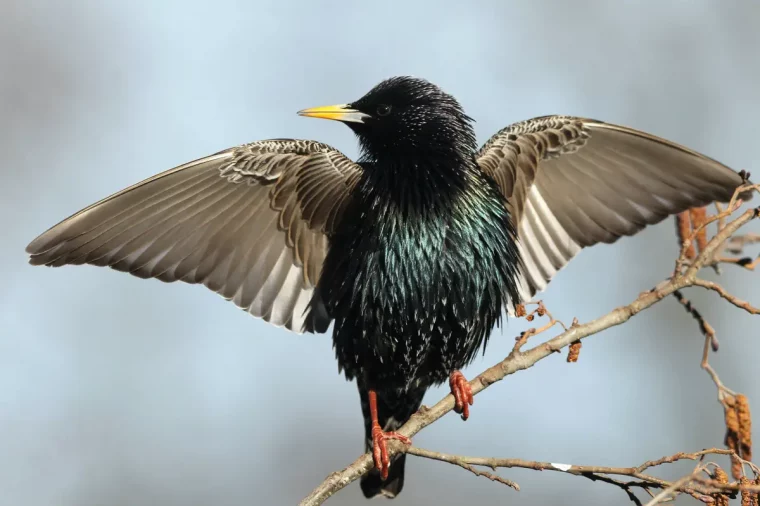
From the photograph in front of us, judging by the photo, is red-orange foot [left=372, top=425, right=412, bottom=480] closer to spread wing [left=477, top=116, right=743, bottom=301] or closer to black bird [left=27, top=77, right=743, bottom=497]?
black bird [left=27, top=77, right=743, bottom=497]

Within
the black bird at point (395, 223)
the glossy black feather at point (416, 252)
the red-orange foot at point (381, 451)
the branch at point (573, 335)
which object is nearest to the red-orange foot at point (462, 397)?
the black bird at point (395, 223)

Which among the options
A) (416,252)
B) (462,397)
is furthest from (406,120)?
(462,397)

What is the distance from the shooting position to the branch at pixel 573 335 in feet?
11.4

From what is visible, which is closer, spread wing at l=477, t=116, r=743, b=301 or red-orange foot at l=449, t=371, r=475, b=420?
red-orange foot at l=449, t=371, r=475, b=420

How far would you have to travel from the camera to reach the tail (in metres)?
5.15

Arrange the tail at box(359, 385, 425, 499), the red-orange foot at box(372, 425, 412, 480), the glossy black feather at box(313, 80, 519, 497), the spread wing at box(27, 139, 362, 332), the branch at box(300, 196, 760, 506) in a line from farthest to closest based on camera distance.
A: the tail at box(359, 385, 425, 499) → the spread wing at box(27, 139, 362, 332) → the glossy black feather at box(313, 80, 519, 497) → the red-orange foot at box(372, 425, 412, 480) → the branch at box(300, 196, 760, 506)

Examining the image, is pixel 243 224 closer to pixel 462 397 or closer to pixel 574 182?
pixel 462 397

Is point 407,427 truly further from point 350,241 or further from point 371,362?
point 350,241

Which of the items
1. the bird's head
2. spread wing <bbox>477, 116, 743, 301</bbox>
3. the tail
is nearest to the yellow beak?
the bird's head

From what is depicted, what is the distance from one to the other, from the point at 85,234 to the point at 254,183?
95cm

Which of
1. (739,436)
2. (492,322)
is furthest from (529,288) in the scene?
(739,436)

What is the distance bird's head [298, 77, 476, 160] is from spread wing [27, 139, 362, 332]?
213 millimetres

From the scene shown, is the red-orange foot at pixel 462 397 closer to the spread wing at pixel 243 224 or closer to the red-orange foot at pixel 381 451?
the red-orange foot at pixel 381 451

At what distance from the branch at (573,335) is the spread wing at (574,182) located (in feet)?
5.17
